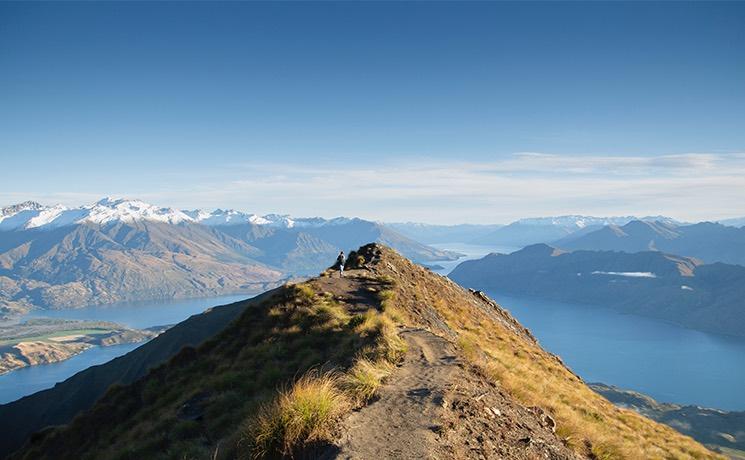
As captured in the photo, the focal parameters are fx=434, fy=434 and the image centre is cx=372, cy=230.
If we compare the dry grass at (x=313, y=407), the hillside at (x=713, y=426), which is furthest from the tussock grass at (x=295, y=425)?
the hillside at (x=713, y=426)

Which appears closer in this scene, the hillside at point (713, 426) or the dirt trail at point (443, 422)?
the dirt trail at point (443, 422)

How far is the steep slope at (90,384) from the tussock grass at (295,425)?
196 ft

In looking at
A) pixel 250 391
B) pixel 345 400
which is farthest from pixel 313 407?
pixel 250 391

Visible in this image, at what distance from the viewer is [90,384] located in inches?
3469

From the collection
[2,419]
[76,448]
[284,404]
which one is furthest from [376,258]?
[2,419]

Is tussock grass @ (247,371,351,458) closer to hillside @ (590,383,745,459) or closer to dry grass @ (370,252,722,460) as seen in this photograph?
dry grass @ (370,252,722,460)

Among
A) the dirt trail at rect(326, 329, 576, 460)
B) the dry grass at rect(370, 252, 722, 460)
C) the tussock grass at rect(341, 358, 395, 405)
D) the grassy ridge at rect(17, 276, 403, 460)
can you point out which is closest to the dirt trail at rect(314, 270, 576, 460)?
the dirt trail at rect(326, 329, 576, 460)

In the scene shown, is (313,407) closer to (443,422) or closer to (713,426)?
(443,422)

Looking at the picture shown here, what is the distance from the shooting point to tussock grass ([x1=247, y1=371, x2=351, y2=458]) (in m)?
9.78

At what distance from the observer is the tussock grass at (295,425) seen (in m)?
9.78

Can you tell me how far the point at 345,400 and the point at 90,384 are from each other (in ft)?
325

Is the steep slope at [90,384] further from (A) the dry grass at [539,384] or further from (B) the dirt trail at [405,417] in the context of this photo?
(B) the dirt trail at [405,417]

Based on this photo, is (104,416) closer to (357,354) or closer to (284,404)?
(357,354)

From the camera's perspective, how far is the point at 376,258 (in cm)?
4128
